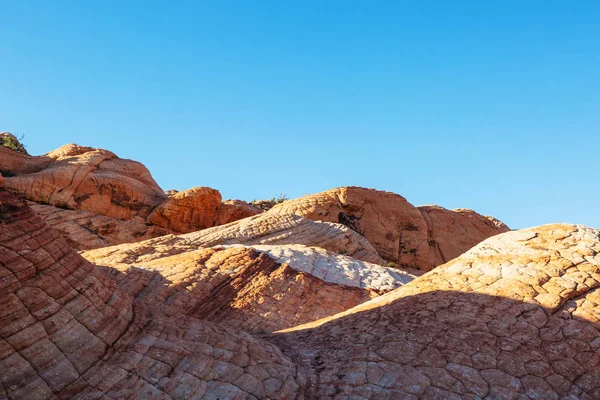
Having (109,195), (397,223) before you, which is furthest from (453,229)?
(109,195)

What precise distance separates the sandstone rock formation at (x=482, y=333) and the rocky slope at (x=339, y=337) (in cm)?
1

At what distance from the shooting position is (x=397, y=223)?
2353 centimetres

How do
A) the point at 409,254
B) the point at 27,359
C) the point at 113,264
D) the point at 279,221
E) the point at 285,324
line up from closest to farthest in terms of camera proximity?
1. the point at 27,359
2. the point at 285,324
3. the point at 113,264
4. the point at 279,221
5. the point at 409,254

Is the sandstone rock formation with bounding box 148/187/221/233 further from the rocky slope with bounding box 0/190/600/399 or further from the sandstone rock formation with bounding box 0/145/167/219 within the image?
the rocky slope with bounding box 0/190/600/399

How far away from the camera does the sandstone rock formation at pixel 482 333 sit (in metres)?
4.31

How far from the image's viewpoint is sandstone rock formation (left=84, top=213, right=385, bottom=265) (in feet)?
37.8

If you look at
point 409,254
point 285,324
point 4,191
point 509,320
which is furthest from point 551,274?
point 409,254

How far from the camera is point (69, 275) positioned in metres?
4.27

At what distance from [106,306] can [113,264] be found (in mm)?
6077

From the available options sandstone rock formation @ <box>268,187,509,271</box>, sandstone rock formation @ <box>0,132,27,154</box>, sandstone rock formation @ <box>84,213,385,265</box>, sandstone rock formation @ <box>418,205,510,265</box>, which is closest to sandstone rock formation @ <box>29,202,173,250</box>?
sandstone rock formation @ <box>268,187,509,271</box>

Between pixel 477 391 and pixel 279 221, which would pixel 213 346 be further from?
pixel 279 221

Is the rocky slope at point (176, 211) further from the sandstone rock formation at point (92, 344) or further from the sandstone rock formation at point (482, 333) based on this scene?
the sandstone rock formation at point (92, 344)

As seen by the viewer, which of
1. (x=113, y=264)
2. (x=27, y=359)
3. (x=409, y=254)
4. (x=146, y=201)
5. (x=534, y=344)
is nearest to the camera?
(x=27, y=359)

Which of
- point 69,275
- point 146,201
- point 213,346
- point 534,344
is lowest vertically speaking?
point 213,346
